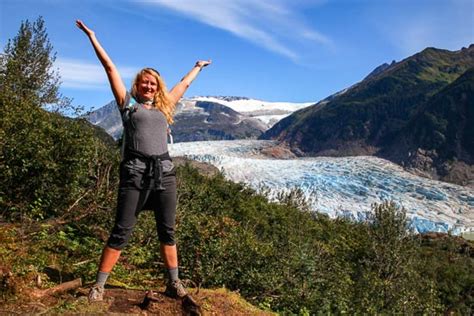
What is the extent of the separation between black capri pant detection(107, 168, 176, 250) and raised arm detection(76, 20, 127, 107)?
81cm

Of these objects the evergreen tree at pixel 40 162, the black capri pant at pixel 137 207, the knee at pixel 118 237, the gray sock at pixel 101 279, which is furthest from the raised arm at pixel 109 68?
the evergreen tree at pixel 40 162

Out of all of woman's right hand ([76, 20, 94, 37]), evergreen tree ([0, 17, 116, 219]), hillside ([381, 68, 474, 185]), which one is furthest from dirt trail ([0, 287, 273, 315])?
hillside ([381, 68, 474, 185])

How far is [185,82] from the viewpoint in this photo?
5449mm

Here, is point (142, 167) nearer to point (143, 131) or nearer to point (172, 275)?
point (143, 131)

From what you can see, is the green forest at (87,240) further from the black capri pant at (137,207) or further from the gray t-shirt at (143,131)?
the gray t-shirt at (143,131)

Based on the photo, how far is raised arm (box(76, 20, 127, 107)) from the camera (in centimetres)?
474

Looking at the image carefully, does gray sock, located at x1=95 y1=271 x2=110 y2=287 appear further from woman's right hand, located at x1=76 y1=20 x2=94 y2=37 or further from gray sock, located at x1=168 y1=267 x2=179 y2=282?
woman's right hand, located at x1=76 y1=20 x2=94 y2=37

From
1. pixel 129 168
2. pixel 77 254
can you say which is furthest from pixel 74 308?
pixel 77 254

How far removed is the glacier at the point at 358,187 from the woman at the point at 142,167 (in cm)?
7428

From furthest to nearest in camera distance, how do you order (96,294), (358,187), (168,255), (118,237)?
1. (358,187)
2. (168,255)
3. (118,237)
4. (96,294)

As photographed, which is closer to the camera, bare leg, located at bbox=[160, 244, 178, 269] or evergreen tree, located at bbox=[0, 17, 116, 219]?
bare leg, located at bbox=[160, 244, 178, 269]

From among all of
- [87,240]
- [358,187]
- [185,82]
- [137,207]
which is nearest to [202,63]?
[185,82]

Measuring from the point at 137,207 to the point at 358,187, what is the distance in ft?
298

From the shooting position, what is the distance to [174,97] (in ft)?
17.0
